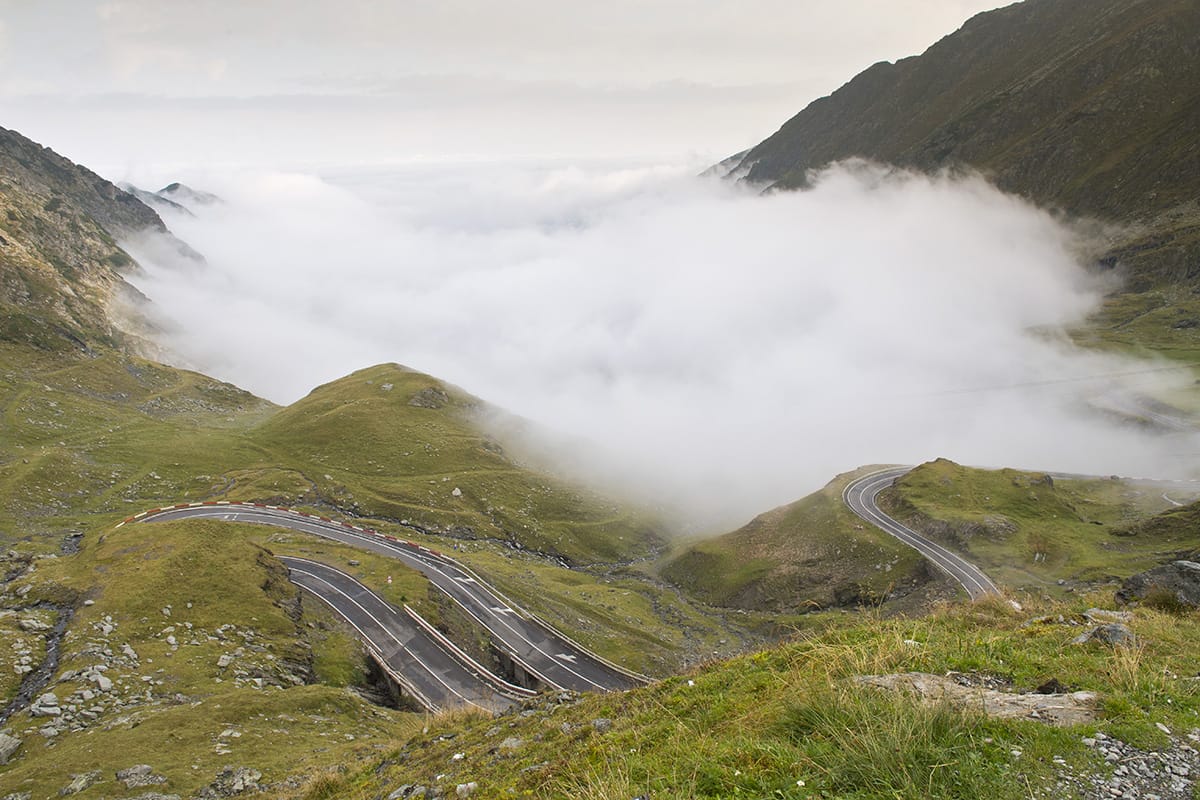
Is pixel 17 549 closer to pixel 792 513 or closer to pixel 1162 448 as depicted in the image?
pixel 792 513

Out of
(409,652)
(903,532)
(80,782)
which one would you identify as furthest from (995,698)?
(903,532)

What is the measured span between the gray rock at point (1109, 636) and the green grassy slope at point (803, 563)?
68942mm

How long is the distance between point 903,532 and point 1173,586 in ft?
257

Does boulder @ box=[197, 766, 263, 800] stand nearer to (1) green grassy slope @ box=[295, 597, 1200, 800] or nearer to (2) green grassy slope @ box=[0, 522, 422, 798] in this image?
(2) green grassy slope @ box=[0, 522, 422, 798]

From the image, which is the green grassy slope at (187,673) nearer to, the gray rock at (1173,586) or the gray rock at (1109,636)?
the gray rock at (1109,636)

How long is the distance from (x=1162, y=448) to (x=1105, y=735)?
696ft

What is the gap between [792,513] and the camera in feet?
360

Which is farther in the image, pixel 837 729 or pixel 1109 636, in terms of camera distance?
pixel 1109 636

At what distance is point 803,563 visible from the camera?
3799 inches

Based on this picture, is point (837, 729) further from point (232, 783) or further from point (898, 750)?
point (232, 783)

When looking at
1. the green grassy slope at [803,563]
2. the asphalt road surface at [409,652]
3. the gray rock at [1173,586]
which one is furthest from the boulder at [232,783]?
the green grassy slope at [803,563]

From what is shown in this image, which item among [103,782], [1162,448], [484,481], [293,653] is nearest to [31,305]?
[484,481]

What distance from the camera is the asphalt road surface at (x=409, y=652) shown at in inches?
1917

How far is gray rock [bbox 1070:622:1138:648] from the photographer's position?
1413cm
